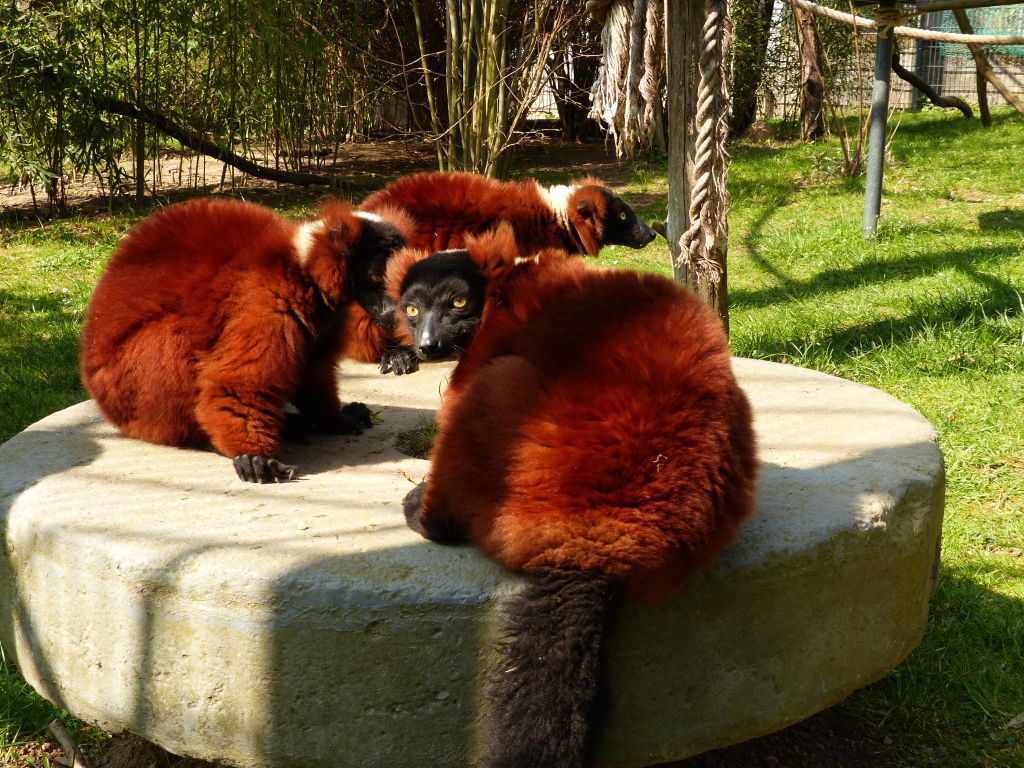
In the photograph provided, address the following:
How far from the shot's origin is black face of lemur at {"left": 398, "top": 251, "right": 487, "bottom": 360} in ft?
8.92

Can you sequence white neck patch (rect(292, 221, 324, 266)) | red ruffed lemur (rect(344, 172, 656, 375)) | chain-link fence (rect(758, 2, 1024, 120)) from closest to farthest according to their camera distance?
white neck patch (rect(292, 221, 324, 266)) < red ruffed lemur (rect(344, 172, 656, 375)) < chain-link fence (rect(758, 2, 1024, 120))

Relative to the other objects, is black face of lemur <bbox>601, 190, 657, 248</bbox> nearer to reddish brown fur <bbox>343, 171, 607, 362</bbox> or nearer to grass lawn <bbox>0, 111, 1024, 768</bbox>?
reddish brown fur <bbox>343, 171, 607, 362</bbox>

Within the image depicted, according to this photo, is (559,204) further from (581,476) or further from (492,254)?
(581,476)

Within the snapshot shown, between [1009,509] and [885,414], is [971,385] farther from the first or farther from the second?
[885,414]

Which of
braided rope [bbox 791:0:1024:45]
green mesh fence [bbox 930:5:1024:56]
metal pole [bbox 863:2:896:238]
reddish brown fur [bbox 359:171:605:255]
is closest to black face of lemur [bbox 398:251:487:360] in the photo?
reddish brown fur [bbox 359:171:605:255]

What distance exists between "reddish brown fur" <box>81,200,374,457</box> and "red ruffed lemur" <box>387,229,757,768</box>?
0.84m

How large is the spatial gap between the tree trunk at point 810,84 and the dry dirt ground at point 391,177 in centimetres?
239

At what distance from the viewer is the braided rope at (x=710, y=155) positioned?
3670 mm

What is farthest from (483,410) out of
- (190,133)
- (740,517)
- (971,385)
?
(190,133)

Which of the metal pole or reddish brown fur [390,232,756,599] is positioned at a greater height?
the metal pole

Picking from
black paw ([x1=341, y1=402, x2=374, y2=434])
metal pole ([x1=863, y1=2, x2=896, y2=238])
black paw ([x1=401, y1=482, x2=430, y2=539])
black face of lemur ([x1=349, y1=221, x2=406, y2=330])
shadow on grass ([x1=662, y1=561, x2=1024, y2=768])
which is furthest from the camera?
metal pole ([x1=863, y1=2, x2=896, y2=238])

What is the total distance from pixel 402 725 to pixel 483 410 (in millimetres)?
678

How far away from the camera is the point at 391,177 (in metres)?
10.9

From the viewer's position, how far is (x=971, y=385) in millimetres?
5105
